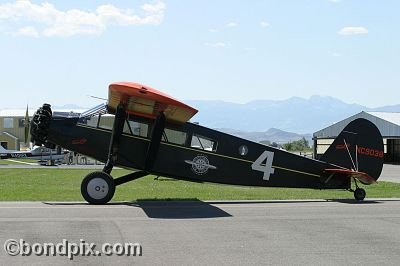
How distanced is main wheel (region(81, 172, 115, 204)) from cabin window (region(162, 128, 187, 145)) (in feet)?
6.53

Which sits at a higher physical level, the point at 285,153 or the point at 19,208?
the point at 285,153

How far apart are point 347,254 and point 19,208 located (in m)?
7.75

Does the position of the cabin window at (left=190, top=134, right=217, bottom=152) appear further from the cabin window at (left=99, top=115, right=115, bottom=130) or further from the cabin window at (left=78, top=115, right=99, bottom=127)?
the cabin window at (left=78, top=115, right=99, bottom=127)

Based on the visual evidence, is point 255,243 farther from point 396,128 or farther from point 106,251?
point 396,128

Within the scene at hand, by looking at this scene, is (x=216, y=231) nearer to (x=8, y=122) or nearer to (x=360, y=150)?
(x=360, y=150)

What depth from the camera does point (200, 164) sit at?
46.9 ft

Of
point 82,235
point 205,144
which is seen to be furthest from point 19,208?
point 205,144

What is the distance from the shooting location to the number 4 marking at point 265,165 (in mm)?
→ 14586

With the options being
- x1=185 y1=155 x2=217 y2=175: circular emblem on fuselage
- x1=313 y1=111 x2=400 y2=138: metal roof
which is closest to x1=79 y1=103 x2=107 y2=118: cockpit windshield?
x1=185 y1=155 x2=217 y2=175: circular emblem on fuselage

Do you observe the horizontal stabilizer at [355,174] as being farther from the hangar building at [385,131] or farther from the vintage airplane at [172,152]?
the hangar building at [385,131]

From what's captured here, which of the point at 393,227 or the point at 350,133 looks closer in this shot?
the point at 393,227

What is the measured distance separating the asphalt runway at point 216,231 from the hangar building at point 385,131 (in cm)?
3980

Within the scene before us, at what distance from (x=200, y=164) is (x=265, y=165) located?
71.6 inches

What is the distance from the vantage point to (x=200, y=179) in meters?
14.4
